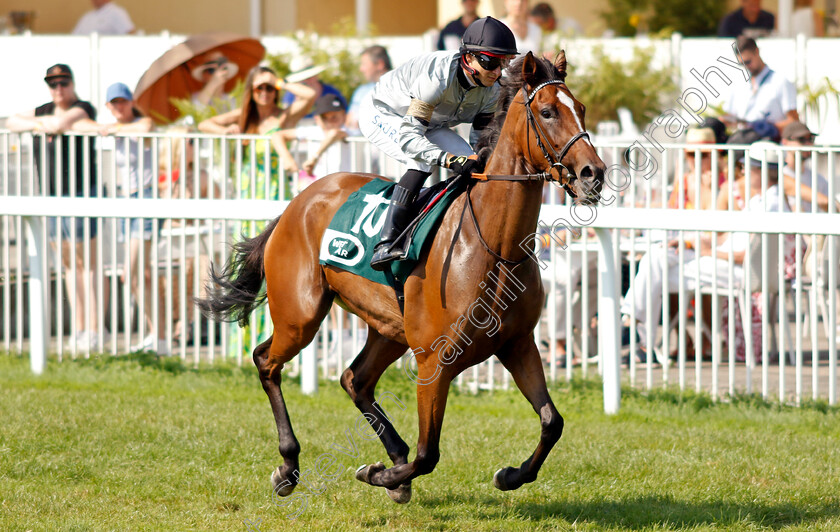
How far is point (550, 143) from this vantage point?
4180 millimetres

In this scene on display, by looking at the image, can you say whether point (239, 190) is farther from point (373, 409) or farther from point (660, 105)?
point (660, 105)

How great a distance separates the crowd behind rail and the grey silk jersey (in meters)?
2.14

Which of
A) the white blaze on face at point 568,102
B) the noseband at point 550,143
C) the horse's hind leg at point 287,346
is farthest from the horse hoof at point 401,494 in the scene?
the white blaze on face at point 568,102

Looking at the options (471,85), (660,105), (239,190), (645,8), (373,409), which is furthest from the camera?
(645,8)

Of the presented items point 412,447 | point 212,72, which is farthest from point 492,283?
point 212,72

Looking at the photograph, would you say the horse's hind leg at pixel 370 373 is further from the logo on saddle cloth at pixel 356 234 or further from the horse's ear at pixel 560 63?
the horse's ear at pixel 560 63

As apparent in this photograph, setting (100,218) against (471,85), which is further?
(100,218)

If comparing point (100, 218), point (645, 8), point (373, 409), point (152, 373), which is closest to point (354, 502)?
point (373, 409)

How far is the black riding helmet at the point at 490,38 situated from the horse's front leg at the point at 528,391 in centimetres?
118

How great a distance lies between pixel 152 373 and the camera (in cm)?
760

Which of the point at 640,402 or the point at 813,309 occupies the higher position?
the point at 813,309

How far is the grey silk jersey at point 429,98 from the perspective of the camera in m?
4.72

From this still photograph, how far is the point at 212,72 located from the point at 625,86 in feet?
15.8

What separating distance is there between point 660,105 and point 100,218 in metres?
7.53
